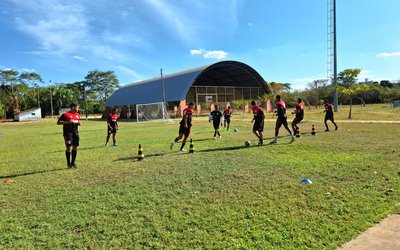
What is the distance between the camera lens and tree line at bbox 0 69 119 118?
72.6 metres

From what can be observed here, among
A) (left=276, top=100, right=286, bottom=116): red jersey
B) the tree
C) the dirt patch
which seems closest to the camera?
the dirt patch

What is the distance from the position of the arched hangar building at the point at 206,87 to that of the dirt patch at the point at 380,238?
39551mm

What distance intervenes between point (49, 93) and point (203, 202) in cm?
8750

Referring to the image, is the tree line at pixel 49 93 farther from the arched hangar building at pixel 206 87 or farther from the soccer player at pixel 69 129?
the soccer player at pixel 69 129

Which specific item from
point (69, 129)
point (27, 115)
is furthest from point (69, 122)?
point (27, 115)

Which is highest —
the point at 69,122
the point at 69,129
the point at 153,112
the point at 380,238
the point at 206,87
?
the point at 206,87

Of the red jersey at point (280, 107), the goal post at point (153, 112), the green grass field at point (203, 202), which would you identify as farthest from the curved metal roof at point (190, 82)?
the green grass field at point (203, 202)

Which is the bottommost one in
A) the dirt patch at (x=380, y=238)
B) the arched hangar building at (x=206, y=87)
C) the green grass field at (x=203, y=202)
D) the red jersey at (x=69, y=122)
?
the dirt patch at (x=380, y=238)

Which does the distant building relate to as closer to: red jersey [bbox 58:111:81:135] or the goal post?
the goal post

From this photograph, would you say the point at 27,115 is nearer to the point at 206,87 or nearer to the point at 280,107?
the point at 206,87

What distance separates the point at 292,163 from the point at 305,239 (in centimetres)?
426

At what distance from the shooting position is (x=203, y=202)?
196 inches

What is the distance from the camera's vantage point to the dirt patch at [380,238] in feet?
11.1

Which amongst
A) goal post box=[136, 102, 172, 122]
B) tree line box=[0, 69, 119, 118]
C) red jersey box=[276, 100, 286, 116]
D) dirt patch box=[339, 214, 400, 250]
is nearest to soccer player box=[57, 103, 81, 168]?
red jersey box=[276, 100, 286, 116]
